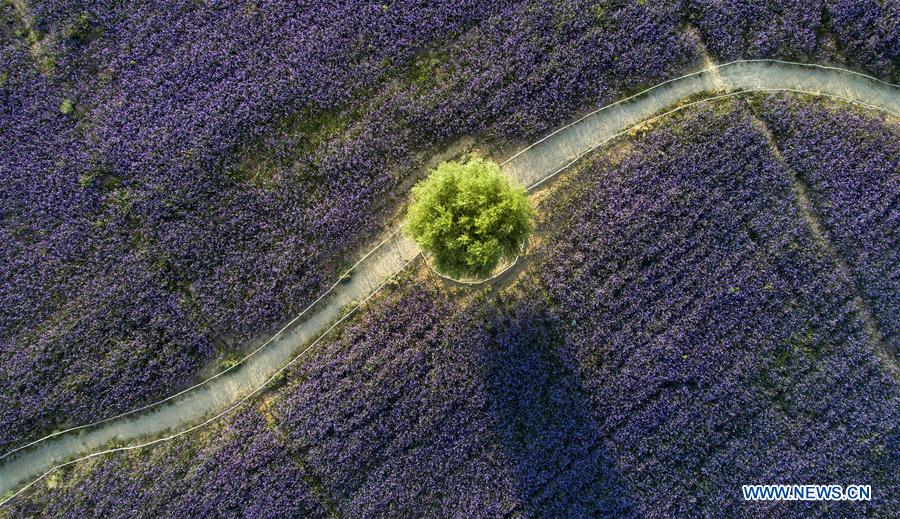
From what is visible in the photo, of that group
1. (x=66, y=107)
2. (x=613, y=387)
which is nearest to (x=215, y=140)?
(x=66, y=107)

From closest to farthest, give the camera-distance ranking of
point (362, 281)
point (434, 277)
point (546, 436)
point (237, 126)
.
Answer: point (546, 436) → point (434, 277) → point (237, 126) → point (362, 281)

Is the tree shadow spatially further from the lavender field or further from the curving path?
the curving path

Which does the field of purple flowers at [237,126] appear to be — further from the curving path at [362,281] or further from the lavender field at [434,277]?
the curving path at [362,281]

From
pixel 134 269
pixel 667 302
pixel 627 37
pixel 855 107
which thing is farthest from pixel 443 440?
pixel 855 107

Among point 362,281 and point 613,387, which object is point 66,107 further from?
point 613,387

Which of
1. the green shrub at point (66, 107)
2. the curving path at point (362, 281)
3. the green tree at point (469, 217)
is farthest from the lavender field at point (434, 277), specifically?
the green tree at point (469, 217)

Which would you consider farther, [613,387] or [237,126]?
[237,126]
